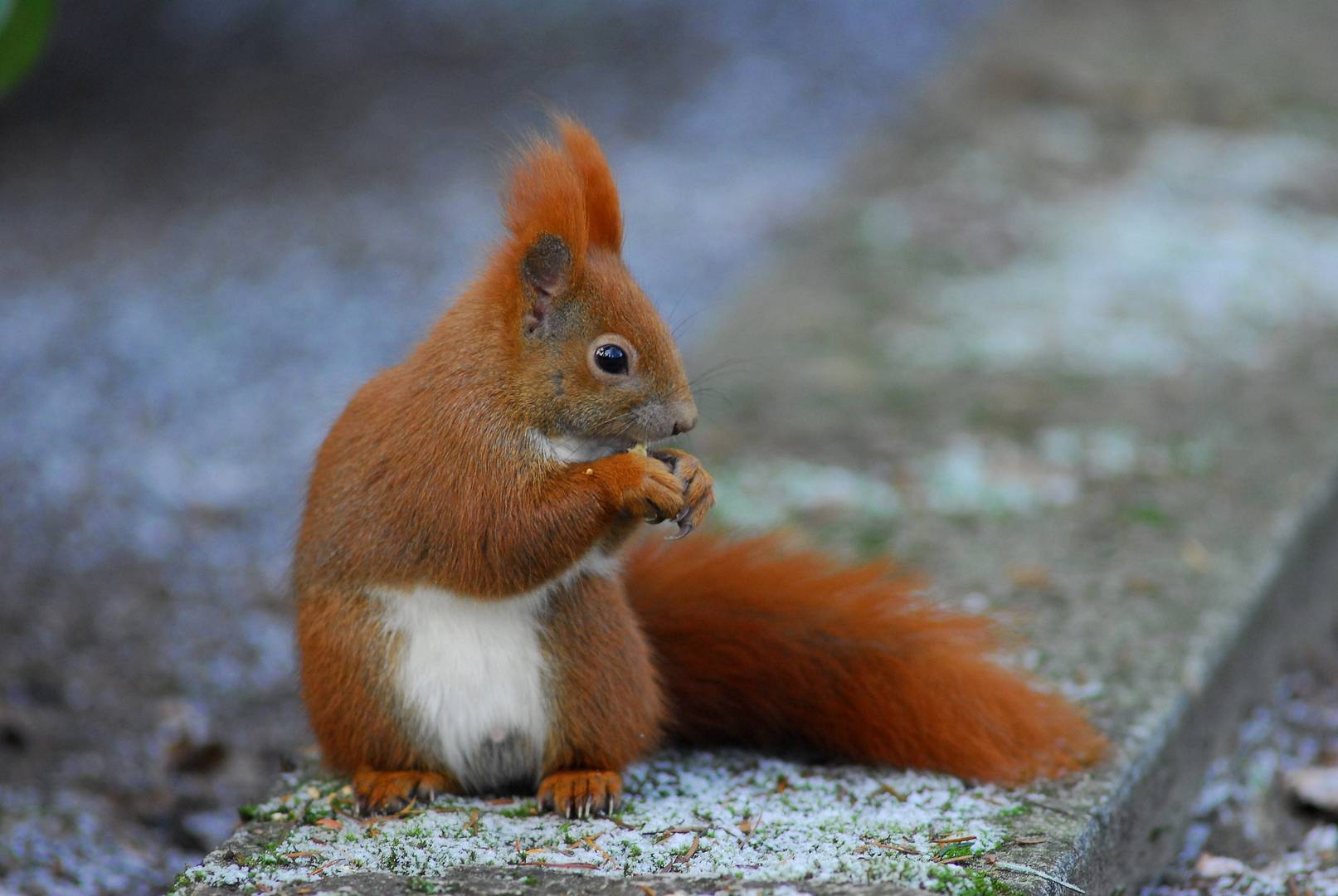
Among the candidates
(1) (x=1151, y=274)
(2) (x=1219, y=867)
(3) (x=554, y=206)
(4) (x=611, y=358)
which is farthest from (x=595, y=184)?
(1) (x=1151, y=274)

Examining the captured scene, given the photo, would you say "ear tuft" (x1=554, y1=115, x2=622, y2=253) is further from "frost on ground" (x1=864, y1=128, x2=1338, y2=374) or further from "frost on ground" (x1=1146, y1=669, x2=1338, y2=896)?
"frost on ground" (x1=864, y1=128, x2=1338, y2=374)

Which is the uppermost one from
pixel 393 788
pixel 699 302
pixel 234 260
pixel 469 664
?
pixel 234 260

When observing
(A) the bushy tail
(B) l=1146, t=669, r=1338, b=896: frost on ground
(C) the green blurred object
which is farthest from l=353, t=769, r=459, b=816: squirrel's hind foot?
(C) the green blurred object

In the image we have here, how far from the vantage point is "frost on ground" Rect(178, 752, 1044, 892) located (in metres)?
1.41

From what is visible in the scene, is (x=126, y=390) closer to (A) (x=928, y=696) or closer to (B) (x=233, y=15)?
(A) (x=928, y=696)

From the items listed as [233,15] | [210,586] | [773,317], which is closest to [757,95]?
[233,15]

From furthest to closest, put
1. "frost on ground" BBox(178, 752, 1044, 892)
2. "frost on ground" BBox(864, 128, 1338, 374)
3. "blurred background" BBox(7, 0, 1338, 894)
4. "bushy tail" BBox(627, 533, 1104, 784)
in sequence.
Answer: "frost on ground" BBox(864, 128, 1338, 374) → "blurred background" BBox(7, 0, 1338, 894) → "bushy tail" BBox(627, 533, 1104, 784) → "frost on ground" BBox(178, 752, 1044, 892)

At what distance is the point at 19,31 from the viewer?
1.96 m

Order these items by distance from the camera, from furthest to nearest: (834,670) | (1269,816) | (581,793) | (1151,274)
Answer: (1151,274)
(1269,816)
(834,670)
(581,793)

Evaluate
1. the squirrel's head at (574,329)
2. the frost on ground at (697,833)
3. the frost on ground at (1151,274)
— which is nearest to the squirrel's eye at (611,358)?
the squirrel's head at (574,329)

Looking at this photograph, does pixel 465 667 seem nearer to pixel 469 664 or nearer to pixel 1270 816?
pixel 469 664

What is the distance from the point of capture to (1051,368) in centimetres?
304

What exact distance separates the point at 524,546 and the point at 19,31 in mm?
1095

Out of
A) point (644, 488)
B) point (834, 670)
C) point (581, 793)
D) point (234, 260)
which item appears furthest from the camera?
point (234, 260)
